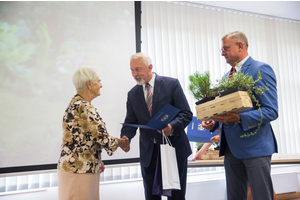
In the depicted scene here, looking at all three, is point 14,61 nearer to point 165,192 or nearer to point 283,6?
point 165,192

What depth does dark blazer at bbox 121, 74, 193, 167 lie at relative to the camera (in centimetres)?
211

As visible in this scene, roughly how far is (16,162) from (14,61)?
1.26 metres

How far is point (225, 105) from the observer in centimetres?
156

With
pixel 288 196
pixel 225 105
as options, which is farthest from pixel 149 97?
pixel 288 196

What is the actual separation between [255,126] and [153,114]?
84cm

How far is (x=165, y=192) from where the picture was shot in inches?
74.0

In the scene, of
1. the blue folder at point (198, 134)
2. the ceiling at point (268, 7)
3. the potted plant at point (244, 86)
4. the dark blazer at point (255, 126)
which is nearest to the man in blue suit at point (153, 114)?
the dark blazer at point (255, 126)

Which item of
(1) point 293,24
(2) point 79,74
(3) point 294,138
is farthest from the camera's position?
(1) point 293,24

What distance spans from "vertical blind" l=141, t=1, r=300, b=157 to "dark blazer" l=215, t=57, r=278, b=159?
2.36 m

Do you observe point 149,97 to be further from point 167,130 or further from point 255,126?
point 255,126

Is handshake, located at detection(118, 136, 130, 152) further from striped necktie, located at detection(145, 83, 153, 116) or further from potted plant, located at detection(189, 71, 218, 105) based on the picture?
potted plant, located at detection(189, 71, 218, 105)

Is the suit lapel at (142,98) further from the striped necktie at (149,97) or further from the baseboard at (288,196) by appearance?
the baseboard at (288,196)

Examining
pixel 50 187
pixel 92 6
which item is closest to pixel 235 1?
pixel 92 6

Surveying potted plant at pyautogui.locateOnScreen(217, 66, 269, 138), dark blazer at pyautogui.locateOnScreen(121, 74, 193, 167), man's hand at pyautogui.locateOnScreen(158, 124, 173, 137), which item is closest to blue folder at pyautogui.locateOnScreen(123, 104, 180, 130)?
man's hand at pyautogui.locateOnScreen(158, 124, 173, 137)
